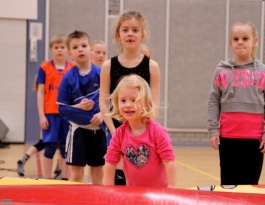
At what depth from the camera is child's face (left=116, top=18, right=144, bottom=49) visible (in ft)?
10.3

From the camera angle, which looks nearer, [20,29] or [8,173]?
[8,173]

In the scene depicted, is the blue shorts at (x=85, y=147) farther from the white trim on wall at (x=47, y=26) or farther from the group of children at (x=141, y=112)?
the white trim on wall at (x=47, y=26)

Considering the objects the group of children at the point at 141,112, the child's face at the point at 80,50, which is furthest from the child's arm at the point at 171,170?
the child's face at the point at 80,50

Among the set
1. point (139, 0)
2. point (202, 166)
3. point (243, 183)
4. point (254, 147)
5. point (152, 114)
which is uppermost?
point (139, 0)

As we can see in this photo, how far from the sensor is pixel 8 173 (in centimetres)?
529

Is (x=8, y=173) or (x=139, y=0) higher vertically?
(x=139, y=0)

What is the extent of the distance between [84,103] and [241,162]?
3.69 ft

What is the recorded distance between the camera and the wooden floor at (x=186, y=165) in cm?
518

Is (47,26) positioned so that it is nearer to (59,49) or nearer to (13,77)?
(13,77)

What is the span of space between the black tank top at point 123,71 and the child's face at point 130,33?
11 centimetres

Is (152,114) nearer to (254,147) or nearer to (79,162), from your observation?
Result: (254,147)

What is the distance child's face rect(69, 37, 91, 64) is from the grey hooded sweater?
3.24 feet

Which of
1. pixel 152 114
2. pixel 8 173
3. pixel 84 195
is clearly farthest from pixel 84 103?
pixel 8 173

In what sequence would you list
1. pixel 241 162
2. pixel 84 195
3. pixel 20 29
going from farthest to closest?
pixel 20 29 → pixel 241 162 → pixel 84 195
